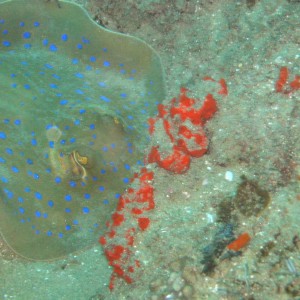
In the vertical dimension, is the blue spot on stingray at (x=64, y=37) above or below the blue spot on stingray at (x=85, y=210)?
above

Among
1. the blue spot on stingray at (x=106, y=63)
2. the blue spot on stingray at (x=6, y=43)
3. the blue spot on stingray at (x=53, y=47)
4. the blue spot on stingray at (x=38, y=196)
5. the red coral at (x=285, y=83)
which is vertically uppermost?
the red coral at (x=285, y=83)

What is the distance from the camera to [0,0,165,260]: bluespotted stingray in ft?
13.1

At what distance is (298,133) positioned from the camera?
3658 mm

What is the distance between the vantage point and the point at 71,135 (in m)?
4.06

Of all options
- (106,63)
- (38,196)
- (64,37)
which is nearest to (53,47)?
(64,37)

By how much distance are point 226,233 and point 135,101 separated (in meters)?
2.11

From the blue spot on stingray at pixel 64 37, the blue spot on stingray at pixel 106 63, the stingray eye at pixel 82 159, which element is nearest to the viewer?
the stingray eye at pixel 82 159

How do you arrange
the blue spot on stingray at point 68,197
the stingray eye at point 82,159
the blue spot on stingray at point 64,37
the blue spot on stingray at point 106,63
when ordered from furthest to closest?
the blue spot on stingray at point 64,37
the blue spot on stingray at point 106,63
the blue spot on stingray at point 68,197
the stingray eye at point 82,159

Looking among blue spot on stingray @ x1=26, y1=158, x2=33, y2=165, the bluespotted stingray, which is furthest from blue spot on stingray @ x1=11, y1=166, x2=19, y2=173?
blue spot on stingray @ x1=26, y1=158, x2=33, y2=165

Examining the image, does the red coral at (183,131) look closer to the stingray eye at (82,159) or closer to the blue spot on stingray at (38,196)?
the stingray eye at (82,159)

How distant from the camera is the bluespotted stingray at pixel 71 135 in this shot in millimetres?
3982

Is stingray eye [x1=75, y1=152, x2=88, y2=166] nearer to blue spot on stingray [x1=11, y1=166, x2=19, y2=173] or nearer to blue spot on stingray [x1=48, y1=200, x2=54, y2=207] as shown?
blue spot on stingray [x1=48, y1=200, x2=54, y2=207]

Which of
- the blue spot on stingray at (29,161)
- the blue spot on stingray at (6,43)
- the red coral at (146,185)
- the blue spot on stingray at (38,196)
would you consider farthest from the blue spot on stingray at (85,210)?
the blue spot on stingray at (6,43)

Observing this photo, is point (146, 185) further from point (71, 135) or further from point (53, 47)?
point (53, 47)
